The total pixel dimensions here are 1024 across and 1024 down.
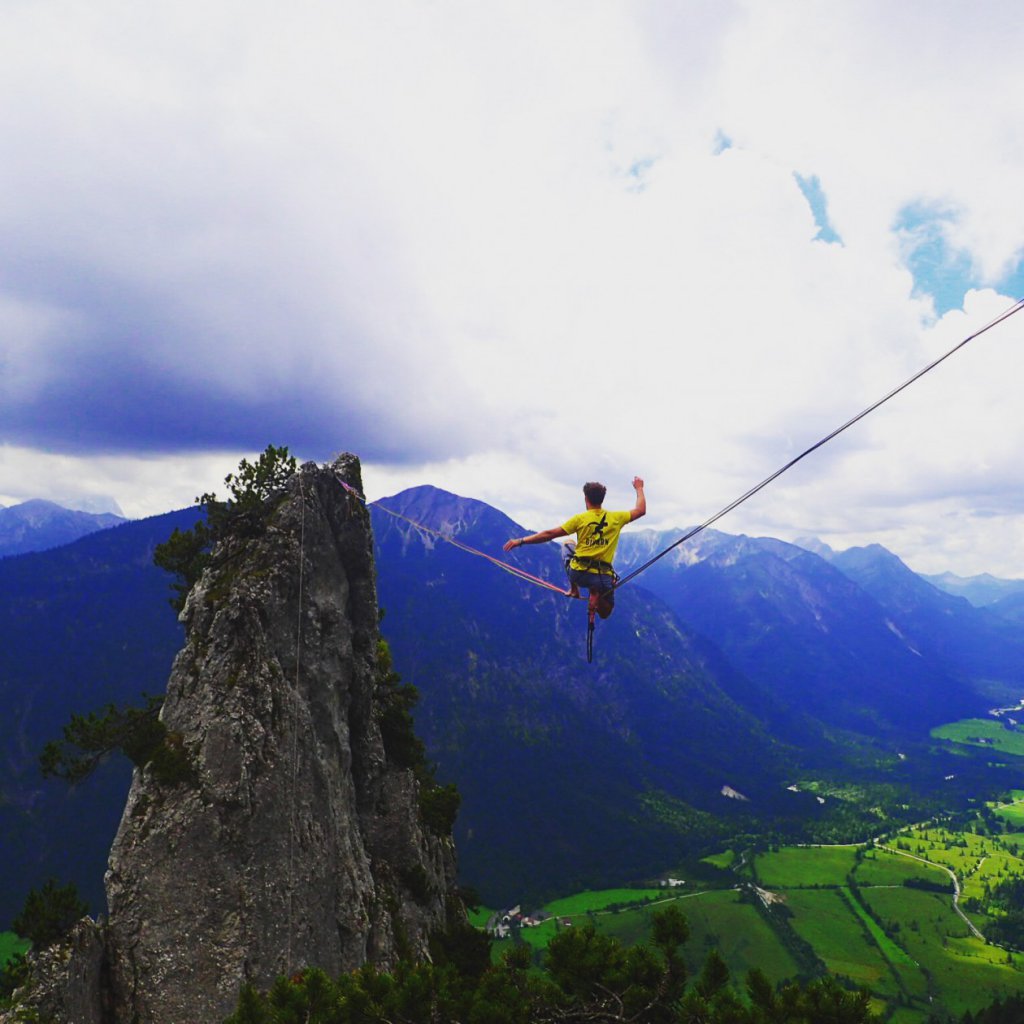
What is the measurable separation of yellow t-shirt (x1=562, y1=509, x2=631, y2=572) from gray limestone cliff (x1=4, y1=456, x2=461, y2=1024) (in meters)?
17.7

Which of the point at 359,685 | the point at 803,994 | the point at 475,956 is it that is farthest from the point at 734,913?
the point at 803,994

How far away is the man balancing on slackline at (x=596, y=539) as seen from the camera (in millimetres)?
16875

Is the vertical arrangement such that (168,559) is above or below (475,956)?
above

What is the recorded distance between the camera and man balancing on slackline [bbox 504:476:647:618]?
16875 millimetres

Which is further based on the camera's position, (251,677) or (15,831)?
(15,831)

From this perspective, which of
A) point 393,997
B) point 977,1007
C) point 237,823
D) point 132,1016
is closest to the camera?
point 393,997

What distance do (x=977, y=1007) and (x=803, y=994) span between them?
208m

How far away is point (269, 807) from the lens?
82.9 feet

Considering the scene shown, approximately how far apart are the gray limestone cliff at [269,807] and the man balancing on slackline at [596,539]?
16.8 m

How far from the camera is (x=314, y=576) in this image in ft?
110

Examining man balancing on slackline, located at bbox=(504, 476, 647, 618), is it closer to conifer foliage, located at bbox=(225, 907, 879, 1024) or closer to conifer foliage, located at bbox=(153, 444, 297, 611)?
conifer foliage, located at bbox=(225, 907, 879, 1024)

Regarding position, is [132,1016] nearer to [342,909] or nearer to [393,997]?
[342,909]

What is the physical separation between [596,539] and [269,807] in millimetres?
18777

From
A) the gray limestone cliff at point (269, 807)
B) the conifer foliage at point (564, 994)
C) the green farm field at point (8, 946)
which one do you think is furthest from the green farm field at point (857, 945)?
the conifer foliage at point (564, 994)
